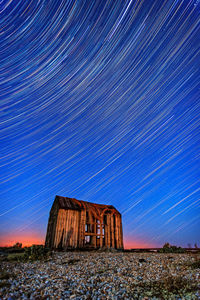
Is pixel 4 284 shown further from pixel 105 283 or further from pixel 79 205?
pixel 79 205

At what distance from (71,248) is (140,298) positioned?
14253 millimetres

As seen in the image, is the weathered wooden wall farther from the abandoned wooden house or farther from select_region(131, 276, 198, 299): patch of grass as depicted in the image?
select_region(131, 276, 198, 299): patch of grass

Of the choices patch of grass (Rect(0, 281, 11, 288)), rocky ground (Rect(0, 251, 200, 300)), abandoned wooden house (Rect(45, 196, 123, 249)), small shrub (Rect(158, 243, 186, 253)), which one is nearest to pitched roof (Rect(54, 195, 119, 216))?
abandoned wooden house (Rect(45, 196, 123, 249))

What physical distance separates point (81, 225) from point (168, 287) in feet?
47.5

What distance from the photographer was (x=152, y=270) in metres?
8.63

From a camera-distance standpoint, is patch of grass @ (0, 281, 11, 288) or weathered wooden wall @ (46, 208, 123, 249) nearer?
patch of grass @ (0, 281, 11, 288)

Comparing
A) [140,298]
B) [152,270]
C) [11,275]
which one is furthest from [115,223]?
[140,298]

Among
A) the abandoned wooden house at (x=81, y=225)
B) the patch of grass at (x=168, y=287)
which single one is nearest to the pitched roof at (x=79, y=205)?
the abandoned wooden house at (x=81, y=225)

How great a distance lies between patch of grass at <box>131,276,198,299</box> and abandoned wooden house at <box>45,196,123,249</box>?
13.2m

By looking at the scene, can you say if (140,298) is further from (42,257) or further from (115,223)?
(115,223)

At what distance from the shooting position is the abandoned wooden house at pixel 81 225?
1828 cm

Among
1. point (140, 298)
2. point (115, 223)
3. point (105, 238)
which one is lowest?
point (140, 298)

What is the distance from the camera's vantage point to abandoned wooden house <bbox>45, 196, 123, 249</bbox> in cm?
1828

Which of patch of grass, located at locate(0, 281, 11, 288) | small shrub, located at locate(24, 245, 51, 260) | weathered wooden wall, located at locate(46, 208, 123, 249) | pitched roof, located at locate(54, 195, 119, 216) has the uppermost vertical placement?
pitched roof, located at locate(54, 195, 119, 216)
